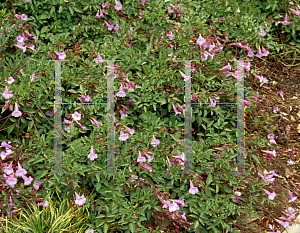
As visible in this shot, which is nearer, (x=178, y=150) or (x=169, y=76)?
(x=178, y=150)

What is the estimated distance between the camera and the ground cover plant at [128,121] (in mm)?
2695

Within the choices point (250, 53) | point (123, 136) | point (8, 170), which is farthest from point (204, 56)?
point (8, 170)

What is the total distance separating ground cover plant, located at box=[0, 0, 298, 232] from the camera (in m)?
2.70

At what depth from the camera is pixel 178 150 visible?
110 inches

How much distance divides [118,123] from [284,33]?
316cm

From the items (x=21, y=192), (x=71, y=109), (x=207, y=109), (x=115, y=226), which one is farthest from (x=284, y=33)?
(x=21, y=192)

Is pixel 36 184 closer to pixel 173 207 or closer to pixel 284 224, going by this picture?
pixel 173 207

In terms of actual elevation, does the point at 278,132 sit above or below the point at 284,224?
above

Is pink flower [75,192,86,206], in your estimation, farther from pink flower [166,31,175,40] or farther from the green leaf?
the green leaf

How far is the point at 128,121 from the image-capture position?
303cm

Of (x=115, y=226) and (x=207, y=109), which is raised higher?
(x=207, y=109)

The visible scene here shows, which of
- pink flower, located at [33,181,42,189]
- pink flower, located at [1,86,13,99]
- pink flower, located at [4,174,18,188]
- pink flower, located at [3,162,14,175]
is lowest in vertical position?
pink flower, located at [33,181,42,189]

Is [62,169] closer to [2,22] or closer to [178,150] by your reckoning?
[178,150]

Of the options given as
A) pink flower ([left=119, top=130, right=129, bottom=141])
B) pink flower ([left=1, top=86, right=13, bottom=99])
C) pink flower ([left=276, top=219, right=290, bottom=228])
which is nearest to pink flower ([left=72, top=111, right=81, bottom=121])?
pink flower ([left=119, top=130, right=129, bottom=141])
